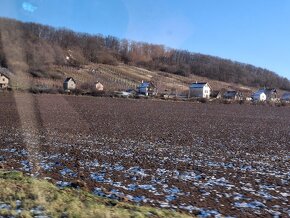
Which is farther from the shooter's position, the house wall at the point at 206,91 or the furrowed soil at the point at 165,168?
the house wall at the point at 206,91

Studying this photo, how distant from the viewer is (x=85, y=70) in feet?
461

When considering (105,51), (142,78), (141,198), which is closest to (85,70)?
(142,78)

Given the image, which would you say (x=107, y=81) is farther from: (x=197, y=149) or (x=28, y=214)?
(x=28, y=214)

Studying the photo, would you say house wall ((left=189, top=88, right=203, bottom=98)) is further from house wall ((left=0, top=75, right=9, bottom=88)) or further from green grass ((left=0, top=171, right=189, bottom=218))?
green grass ((left=0, top=171, right=189, bottom=218))

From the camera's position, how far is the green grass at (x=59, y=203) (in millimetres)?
7457

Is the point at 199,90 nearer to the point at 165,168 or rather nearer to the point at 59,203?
the point at 165,168

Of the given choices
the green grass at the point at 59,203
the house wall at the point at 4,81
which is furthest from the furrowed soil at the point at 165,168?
the house wall at the point at 4,81

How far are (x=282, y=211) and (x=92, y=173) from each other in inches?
218

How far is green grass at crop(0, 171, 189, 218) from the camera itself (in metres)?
7.46

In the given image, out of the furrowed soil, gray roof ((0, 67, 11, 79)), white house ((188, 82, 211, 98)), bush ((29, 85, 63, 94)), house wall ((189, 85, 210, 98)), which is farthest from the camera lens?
white house ((188, 82, 211, 98))

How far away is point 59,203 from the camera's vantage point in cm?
812

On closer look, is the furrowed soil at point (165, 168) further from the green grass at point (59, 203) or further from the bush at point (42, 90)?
the bush at point (42, 90)

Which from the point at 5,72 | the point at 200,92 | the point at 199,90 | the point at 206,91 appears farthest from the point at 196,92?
the point at 5,72

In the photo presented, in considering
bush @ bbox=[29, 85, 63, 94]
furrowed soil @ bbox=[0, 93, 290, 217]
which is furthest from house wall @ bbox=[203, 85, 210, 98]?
furrowed soil @ bbox=[0, 93, 290, 217]
